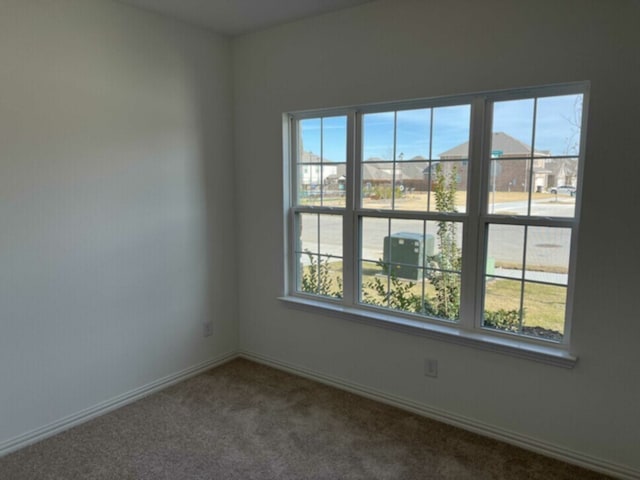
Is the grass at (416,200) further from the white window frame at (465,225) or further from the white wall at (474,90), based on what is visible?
the white wall at (474,90)

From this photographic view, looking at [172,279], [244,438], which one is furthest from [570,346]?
[172,279]

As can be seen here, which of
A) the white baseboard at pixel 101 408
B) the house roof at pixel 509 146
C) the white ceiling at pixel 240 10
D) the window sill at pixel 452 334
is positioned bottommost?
the white baseboard at pixel 101 408

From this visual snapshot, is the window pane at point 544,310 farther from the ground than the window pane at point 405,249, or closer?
closer

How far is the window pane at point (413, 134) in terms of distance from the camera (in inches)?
106

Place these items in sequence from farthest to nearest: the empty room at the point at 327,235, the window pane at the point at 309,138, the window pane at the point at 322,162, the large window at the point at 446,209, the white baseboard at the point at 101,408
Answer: the window pane at the point at 309,138 → the window pane at the point at 322,162 → the white baseboard at the point at 101,408 → the large window at the point at 446,209 → the empty room at the point at 327,235

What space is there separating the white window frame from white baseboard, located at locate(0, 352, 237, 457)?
857 mm

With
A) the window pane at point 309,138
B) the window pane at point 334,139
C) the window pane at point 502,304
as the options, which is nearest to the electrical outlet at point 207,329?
the window pane at point 309,138

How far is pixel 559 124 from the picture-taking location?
88.6 inches

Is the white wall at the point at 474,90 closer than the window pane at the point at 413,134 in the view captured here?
Yes

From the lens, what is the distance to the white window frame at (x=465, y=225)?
230cm

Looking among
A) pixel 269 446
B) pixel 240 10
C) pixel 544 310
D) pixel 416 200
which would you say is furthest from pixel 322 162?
pixel 269 446

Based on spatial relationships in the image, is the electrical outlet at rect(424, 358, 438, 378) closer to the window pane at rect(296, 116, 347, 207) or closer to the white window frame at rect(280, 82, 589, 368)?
the white window frame at rect(280, 82, 589, 368)

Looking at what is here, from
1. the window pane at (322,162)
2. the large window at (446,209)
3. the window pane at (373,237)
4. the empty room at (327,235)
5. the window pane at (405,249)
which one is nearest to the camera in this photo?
the empty room at (327,235)

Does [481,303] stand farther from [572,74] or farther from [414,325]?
[572,74]
